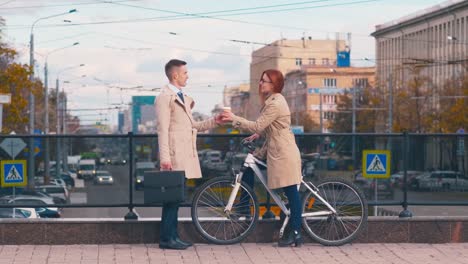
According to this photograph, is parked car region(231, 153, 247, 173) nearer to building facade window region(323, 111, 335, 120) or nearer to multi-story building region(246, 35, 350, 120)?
building facade window region(323, 111, 335, 120)

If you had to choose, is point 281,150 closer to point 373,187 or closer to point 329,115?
point 373,187

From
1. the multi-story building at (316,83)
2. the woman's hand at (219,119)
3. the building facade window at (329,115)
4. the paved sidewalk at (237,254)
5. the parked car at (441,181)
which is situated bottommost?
the paved sidewalk at (237,254)

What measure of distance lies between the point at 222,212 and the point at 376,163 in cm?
219

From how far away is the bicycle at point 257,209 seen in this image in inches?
453

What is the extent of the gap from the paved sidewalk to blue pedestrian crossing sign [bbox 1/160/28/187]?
3.22 ft

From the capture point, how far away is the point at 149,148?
41.1 ft

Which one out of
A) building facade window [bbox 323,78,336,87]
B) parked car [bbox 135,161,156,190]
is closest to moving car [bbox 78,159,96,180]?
parked car [bbox 135,161,156,190]

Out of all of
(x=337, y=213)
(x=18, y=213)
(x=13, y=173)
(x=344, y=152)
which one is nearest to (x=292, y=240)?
(x=337, y=213)

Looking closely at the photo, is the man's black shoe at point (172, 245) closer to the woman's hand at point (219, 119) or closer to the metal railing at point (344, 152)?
the metal railing at point (344, 152)

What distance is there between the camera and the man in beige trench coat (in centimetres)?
1122

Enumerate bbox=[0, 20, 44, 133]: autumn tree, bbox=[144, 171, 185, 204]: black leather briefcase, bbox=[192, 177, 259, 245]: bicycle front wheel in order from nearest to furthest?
1. bbox=[144, 171, 185, 204]: black leather briefcase
2. bbox=[192, 177, 259, 245]: bicycle front wheel
3. bbox=[0, 20, 44, 133]: autumn tree

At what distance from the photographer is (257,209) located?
1152 cm

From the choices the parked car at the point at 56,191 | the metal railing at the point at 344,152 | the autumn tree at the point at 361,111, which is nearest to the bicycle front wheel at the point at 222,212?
the metal railing at the point at 344,152

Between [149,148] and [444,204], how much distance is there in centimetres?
352
